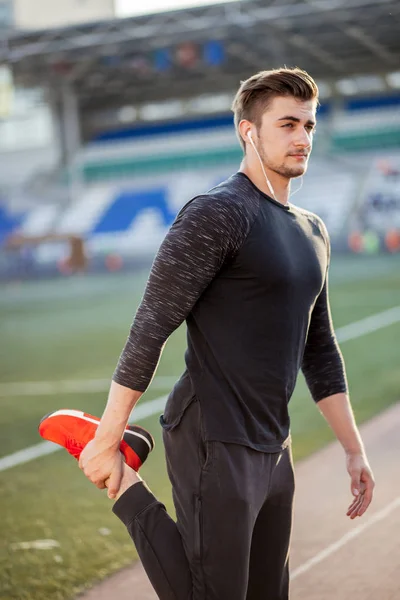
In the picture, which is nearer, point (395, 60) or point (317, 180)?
point (317, 180)

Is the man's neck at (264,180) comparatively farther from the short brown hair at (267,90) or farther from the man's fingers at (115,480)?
the man's fingers at (115,480)

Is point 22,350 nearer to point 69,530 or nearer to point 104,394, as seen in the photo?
point 104,394

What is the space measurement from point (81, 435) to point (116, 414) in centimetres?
24

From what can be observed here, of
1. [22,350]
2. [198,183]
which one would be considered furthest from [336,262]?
[22,350]

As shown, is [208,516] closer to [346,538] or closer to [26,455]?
[346,538]

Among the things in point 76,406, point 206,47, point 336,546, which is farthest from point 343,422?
point 206,47

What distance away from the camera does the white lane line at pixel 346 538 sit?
4.25 metres

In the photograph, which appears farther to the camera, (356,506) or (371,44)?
(371,44)

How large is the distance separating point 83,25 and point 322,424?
99.0ft

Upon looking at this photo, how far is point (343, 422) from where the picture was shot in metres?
3.20

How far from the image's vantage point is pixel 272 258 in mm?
2662

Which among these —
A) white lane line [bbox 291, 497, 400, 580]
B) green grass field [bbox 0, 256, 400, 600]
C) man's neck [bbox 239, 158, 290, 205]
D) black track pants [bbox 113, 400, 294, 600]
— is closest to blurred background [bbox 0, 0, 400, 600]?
green grass field [bbox 0, 256, 400, 600]

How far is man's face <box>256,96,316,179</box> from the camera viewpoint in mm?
2748

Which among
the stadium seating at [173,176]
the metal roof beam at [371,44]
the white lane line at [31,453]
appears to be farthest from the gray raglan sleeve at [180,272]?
the metal roof beam at [371,44]
